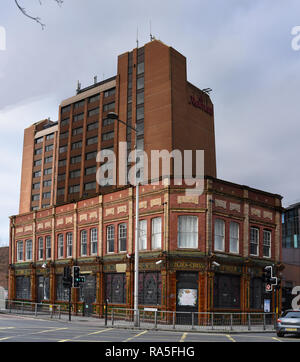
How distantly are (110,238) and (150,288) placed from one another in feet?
21.9

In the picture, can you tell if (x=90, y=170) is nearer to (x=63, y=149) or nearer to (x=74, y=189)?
(x=74, y=189)

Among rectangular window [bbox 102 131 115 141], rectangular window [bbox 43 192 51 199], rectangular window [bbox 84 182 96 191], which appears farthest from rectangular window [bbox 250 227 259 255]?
rectangular window [bbox 43 192 51 199]

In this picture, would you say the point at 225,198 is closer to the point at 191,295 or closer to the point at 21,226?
the point at 191,295

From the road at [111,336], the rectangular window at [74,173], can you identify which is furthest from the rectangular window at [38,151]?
the road at [111,336]

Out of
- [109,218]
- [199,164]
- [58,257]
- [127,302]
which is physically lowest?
[127,302]

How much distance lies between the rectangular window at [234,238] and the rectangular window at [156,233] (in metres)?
5.51

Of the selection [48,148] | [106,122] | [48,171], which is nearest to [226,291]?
[106,122]

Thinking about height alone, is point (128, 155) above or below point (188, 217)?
above

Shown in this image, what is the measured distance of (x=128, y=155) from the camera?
8812cm

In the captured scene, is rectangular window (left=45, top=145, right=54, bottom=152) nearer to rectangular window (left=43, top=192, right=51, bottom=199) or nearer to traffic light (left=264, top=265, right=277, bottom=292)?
rectangular window (left=43, top=192, right=51, bottom=199)

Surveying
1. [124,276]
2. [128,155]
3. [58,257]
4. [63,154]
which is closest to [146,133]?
[128,155]

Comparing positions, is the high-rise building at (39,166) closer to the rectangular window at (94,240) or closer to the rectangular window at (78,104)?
the rectangular window at (78,104)

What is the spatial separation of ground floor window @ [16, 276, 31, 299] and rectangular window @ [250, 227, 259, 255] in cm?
2459

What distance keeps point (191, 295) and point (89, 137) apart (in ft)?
213
